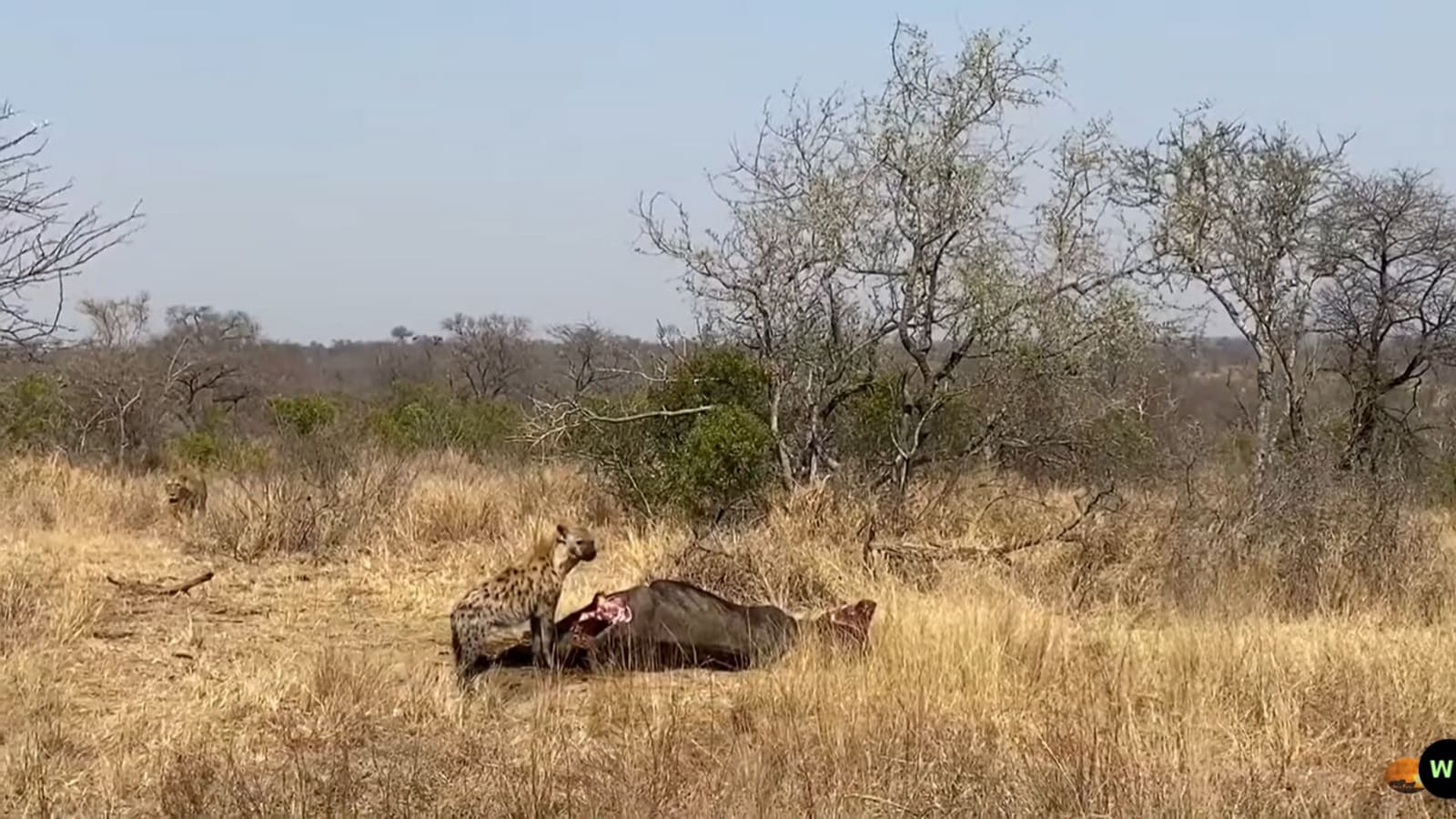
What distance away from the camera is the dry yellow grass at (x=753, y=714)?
4.84 m

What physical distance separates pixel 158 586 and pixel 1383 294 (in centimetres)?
1313

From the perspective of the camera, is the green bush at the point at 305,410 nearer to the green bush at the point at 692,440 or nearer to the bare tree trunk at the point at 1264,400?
the green bush at the point at 692,440

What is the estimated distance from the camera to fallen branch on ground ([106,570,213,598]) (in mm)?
9273

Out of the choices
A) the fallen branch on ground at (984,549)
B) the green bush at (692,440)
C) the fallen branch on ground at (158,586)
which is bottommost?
the fallen branch on ground at (158,586)

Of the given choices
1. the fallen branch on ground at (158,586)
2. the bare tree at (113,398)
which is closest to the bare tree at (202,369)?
the bare tree at (113,398)

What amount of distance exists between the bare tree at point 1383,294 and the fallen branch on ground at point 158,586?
479 inches

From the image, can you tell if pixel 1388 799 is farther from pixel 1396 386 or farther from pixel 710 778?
pixel 1396 386

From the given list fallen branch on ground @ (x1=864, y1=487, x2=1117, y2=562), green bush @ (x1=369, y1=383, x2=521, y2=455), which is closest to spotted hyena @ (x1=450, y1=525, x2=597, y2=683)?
fallen branch on ground @ (x1=864, y1=487, x2=1117, y2=562)

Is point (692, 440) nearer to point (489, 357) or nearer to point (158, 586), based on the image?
point (158, 586)

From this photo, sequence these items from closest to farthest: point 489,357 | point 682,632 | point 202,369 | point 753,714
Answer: point 753,714 → point 682,632 → point 202,369 → point 489,357

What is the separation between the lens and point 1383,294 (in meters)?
15.4

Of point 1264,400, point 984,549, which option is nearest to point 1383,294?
point 1264,400

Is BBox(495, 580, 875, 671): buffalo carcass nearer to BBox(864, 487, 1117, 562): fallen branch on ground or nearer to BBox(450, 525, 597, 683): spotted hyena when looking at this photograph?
BBox(450, 525, 597, 683): spotted hyena

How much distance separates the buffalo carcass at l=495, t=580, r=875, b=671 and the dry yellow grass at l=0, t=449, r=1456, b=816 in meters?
0.19
